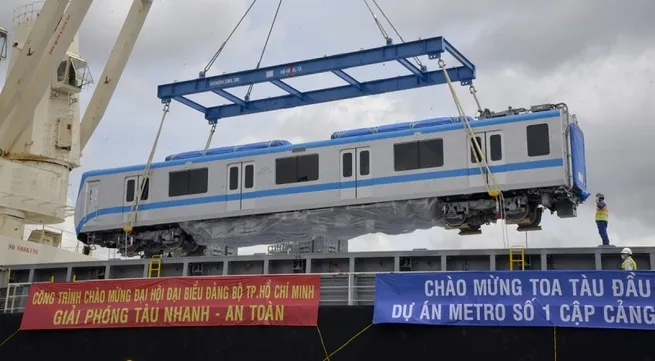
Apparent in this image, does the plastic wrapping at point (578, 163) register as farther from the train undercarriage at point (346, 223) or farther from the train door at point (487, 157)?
the train door at point (487, 157)

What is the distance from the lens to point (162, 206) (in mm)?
24422

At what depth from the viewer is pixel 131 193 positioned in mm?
25172

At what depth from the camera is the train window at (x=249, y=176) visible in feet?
76.2

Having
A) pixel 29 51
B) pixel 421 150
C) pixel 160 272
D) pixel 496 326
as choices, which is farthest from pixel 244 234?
pixel 29 51

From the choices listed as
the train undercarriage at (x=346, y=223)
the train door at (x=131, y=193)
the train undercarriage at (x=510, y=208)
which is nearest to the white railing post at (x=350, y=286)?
the train undercarriage at (x=346, y=223)

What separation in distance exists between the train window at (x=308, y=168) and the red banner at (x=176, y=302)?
204 inches

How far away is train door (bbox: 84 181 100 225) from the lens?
2577 cm

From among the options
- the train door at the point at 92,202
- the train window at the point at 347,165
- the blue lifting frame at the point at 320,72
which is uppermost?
the blue lifting frame at the point at 320,72

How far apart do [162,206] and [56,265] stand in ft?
13.6


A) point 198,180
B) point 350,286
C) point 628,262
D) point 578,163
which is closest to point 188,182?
point 198,180

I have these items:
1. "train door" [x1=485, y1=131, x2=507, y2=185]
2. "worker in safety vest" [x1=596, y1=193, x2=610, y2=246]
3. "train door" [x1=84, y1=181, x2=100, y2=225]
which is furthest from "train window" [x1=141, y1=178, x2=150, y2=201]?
"worker in safety vest" [x1=596, y1=193, x2=610, y2=246]

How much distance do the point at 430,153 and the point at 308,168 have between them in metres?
3.55

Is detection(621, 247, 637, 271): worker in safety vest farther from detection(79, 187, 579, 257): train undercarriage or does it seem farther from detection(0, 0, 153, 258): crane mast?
detection(0, 0, 153, 258): crane mast

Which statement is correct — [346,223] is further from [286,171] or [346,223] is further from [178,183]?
[178,183]
